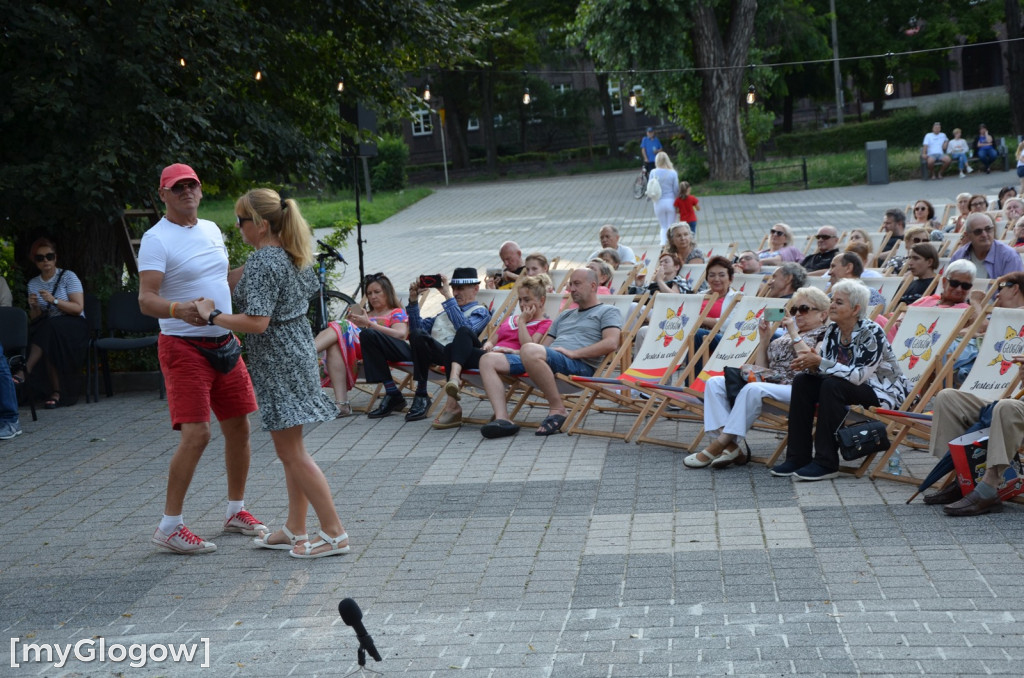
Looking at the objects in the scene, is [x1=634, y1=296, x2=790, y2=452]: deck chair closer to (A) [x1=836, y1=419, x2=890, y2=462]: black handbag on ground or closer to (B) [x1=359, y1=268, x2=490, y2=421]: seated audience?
(A) [x1=836, y1=419, x2=890, y2=462]: black handbag on ground

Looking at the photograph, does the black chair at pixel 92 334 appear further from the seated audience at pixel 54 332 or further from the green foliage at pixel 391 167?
the green foliage at pixel 391 167

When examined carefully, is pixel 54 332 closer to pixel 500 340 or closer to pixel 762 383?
pixel 500 340

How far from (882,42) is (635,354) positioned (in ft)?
147

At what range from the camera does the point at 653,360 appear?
9070 millimetres

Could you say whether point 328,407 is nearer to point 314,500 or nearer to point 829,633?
point 314,500

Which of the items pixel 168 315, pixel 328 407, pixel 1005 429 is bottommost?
pixel 1005 429

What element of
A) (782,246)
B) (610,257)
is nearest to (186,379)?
(610,257)

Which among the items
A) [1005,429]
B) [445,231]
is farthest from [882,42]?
[1005,429]

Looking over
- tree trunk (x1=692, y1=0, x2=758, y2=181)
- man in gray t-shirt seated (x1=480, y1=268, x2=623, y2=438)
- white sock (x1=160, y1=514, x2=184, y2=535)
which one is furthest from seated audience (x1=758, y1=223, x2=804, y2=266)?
tree trunk (x1=692, y1=0, x2=758, y2=181)

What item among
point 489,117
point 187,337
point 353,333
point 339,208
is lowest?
point 353,333

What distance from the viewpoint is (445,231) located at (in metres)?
31.6

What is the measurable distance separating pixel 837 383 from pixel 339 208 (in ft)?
101

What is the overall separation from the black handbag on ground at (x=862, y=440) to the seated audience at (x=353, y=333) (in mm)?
4256

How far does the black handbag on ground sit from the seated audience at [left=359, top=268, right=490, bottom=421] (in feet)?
12.4
